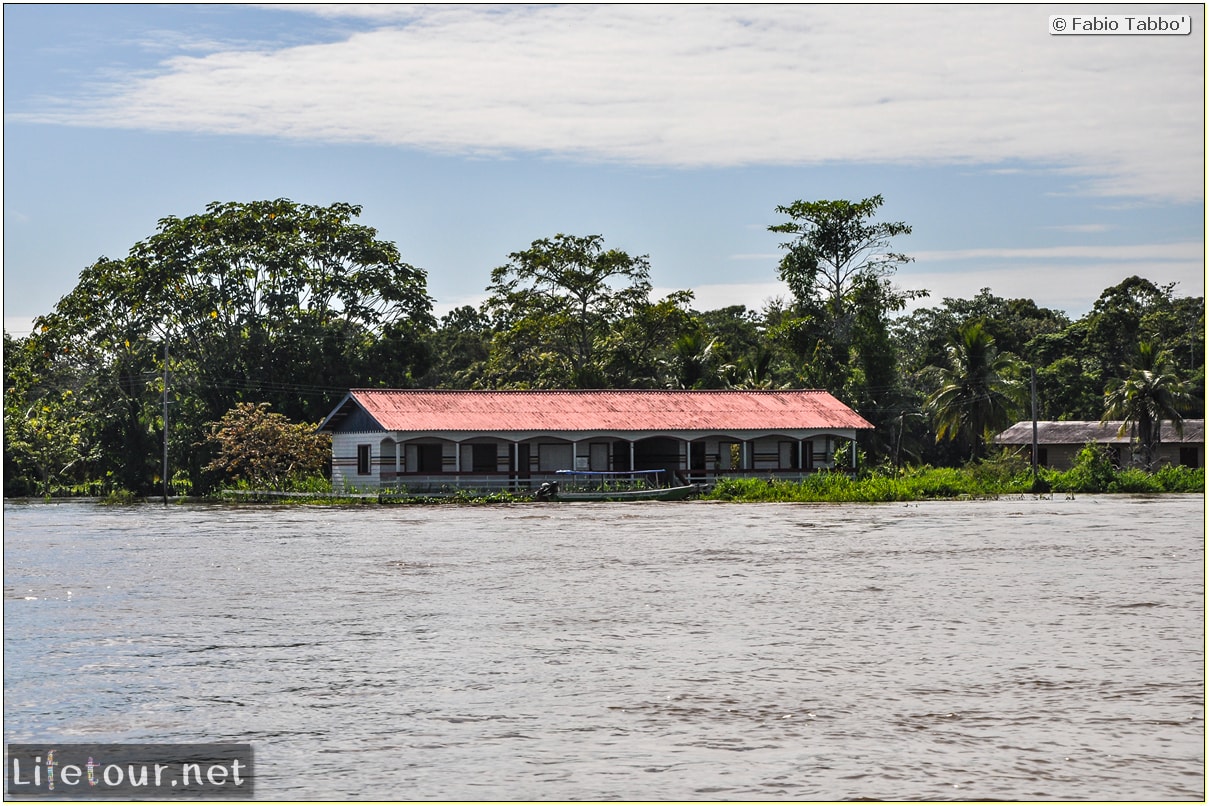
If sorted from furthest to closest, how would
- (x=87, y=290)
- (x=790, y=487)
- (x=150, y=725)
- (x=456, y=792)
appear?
(x=87, y=290), (x=790, y=487), (x=150, y=725), (x=456, y=792)

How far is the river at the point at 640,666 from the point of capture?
8.80 meters

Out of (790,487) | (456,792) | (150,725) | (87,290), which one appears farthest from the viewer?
(87,290)

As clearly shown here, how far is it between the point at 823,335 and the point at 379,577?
137ft

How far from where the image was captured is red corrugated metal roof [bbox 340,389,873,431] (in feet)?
161

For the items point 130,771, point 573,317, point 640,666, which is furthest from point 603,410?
point 130,771

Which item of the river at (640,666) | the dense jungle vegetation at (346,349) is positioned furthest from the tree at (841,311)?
the river at (640,666)

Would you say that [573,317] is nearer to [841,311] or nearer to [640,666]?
[841,311]

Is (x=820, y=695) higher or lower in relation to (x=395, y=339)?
lower

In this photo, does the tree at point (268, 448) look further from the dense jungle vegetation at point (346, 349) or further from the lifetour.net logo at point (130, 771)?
the lifetour.net logo at point (130, 771)

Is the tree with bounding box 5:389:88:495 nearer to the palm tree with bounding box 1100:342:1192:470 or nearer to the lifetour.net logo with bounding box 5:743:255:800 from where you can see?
the palm tree with bounding box 1100:342:1192:470

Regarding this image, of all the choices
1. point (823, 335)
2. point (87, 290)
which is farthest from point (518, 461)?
point (87, 290)

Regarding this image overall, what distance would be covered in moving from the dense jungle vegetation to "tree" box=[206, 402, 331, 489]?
2.35 meters

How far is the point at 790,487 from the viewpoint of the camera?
46.9 metres

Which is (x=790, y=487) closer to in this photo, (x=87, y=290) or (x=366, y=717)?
(x=87, y=290)
